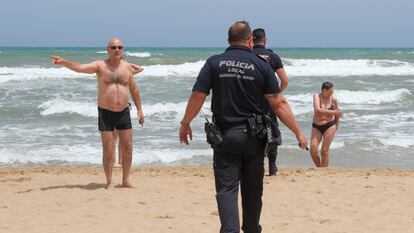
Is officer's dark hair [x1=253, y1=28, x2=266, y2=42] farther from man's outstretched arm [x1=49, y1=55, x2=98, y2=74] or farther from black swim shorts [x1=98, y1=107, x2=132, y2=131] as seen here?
man's outstretched arm [x1=49, y1=55, x2=98, y2=74]

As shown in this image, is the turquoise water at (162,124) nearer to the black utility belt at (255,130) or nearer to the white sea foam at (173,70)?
the white sea foam at (173,70)

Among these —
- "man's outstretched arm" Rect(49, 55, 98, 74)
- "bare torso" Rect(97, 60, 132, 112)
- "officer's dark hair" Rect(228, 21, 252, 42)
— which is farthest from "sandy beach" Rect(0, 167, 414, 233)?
"officer's dark hair" Rect(228, 21, 252, 42)

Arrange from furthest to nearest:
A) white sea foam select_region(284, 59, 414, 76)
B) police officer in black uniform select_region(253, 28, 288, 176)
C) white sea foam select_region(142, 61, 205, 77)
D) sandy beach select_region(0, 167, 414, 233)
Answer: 1. white sea foam select_region(284, 59, 414, 76)
2. white sea foam select_region(142, 61, 205, 77)
3. police officer in black uniform select_region(253, 28, 288, 176)
4. sandy beach select_region(0, 167, 414, 233)

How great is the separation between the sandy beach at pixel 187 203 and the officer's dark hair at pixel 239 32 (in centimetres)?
210

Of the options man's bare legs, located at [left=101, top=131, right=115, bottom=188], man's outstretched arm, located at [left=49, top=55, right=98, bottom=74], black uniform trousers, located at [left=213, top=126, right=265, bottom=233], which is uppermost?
man's outstretched arm, located at [left=49, top=55, right=98, bottom=74]

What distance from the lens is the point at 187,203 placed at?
701 cm

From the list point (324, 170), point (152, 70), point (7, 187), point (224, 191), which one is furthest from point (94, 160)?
point (152, 70)

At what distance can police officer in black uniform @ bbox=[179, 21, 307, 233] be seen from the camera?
428cm

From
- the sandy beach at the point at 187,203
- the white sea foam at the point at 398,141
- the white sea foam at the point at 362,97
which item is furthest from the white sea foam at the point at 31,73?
the sandy beach at the point at 187,203

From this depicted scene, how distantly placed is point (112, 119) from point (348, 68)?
37.0 meters

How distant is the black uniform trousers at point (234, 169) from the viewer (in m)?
4.30

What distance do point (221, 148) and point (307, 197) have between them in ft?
10.7

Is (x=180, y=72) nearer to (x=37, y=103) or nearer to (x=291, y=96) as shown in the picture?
(x=291, y=96)

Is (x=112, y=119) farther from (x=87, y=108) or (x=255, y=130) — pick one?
(x=87, y=108)
